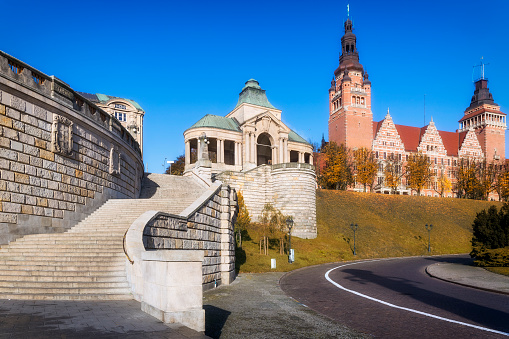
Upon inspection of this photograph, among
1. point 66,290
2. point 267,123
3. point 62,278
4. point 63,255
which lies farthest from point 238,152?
point 66,290

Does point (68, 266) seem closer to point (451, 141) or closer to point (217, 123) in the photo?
point (217, 123)

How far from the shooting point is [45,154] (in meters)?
15.8

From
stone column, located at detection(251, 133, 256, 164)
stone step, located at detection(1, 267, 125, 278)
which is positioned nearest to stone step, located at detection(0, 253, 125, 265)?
stone step, located at detection(1, 267, 125, 278)

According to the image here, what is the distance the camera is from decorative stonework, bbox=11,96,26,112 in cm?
1462

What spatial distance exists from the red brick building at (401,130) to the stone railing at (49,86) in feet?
210

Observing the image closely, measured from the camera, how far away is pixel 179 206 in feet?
61.0

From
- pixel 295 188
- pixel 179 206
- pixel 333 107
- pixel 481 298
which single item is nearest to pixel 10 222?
pixel 179 206

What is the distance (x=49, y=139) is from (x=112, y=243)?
6014 mm

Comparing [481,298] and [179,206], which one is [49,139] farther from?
[481,298]

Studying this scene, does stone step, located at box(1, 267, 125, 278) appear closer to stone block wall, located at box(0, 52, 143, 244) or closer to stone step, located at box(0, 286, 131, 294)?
stone step, located at box(0, 286, 131, 294)

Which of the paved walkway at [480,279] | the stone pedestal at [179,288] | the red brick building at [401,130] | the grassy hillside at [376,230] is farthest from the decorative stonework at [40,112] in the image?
the red brick building at [401,130]

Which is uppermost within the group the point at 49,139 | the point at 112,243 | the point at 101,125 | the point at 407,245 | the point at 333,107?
the point at 333,107

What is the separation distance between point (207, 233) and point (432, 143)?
88.1 metres

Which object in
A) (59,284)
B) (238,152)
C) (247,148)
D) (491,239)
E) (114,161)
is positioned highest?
(247,148)
